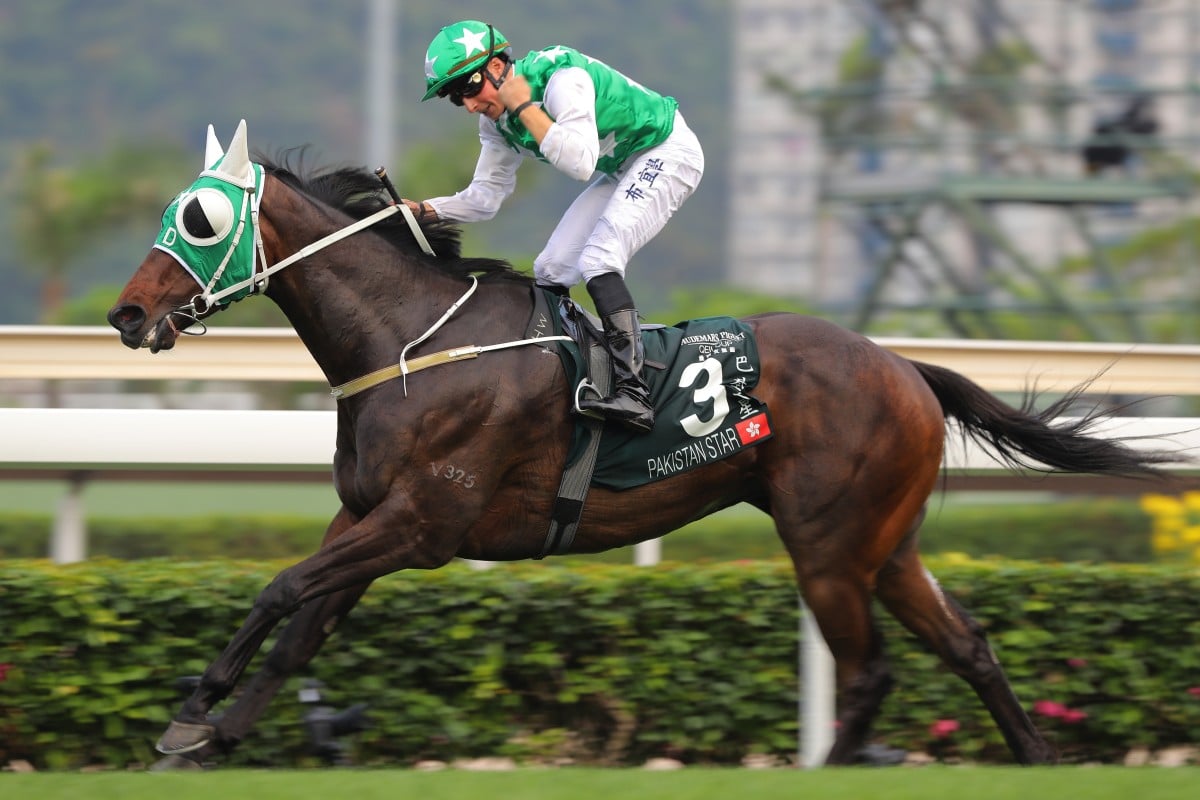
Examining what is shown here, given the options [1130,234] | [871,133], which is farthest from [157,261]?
[1130,234]

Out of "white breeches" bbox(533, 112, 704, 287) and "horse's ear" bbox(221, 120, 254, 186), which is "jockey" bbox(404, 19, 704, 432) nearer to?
"white breeches" bbox(533, 112, 704, 287)

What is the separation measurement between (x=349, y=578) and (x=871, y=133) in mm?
6539

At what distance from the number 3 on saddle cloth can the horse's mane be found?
0.29 meters

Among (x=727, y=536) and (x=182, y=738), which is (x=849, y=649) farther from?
(x=727, y=536)

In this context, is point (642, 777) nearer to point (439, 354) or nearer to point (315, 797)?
point (315, 797)

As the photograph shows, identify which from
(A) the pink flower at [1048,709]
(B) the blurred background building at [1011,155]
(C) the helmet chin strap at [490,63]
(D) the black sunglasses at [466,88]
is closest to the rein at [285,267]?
(D) the black sunglasses at [466,88]

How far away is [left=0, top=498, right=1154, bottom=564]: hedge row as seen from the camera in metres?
7.86

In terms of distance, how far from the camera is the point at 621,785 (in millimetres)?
4000

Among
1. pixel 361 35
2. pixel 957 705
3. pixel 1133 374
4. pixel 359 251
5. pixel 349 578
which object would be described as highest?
pixel 361 35

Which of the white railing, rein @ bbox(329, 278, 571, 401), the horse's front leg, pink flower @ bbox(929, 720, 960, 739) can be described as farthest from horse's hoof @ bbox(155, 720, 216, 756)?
pink flower @ bbox(929, 720, 960, 739)

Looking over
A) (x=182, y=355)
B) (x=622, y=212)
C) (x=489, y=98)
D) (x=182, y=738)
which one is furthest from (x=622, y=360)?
(x=182, y=355)

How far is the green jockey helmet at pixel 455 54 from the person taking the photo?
445 centimetres

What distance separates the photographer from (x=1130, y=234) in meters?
10.4

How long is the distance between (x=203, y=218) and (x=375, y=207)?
58 cm
